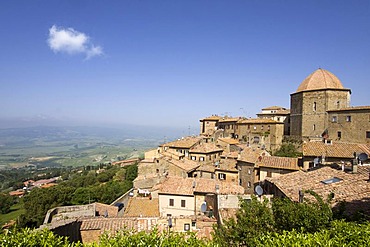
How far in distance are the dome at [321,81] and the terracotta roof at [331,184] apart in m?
28.0

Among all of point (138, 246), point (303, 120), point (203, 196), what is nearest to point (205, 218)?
point (203, 196)

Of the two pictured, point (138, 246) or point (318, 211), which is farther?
point (318, 211)

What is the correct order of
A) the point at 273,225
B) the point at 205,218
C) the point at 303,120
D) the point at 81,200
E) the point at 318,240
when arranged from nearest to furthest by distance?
the point at 318,240 → the point at 273,225 → the point at 205,218 → the point at 81,200 → the point at 303,120

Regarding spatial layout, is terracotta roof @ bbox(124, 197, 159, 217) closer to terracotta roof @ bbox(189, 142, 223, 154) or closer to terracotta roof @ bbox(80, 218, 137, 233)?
terracotta roof @ bbox(80, 218, 137, 233)

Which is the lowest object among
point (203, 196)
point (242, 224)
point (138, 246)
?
point (203, 196)

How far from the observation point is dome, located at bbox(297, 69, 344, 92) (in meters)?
40.4

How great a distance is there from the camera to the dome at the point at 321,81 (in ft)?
132

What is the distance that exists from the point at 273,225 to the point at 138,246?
203 inches

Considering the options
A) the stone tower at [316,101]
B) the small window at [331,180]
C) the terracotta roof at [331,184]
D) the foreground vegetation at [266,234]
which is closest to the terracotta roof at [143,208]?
the terracotta roof at [331,184]

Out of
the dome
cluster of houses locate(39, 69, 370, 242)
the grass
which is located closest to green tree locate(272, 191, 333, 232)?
cluster of houses locate(39, 69, 370, 242)

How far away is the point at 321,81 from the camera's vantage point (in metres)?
40.9

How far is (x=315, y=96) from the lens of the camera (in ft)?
132

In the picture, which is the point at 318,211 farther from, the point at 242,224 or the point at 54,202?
the point at 54,202

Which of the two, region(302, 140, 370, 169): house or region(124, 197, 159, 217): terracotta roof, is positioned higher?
region(302, 140, 370, 169): house
